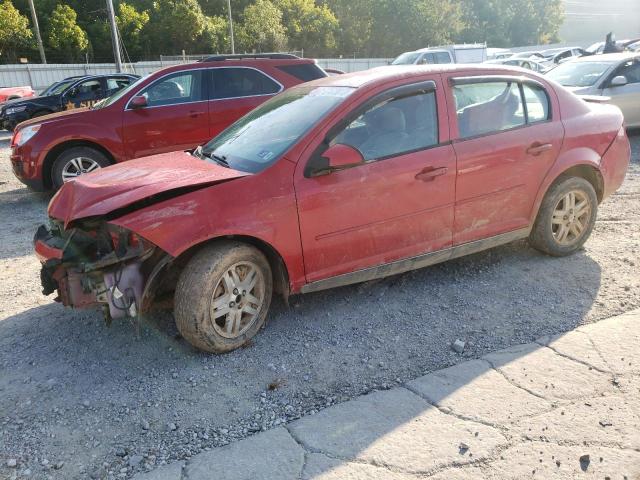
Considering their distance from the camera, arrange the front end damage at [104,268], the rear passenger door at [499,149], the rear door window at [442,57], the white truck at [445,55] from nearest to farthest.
Answer: the front end damage at [104,268] < the rear passenger door at [499,149] < the white truck at [445,55] < the rear door window at [442,57]

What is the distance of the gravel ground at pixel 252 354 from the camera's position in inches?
113

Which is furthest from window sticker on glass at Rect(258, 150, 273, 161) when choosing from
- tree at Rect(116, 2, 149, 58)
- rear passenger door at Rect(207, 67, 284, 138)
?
tree at Rect(116, 2, 149, 58)

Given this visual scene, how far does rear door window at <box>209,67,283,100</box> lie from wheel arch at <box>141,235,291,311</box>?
4848 millimetres

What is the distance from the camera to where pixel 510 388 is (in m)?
3.18

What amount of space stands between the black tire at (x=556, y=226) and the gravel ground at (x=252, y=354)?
129 mm

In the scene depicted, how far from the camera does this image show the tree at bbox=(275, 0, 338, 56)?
46812 mm

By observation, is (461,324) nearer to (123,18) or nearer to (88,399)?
(88,399)

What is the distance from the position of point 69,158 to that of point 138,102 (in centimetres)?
120

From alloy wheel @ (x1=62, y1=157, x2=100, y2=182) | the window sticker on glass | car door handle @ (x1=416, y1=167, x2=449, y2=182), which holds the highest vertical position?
the window sticker on glass

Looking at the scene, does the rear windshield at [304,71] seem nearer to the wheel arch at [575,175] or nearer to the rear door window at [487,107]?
the rear door window at [487,107]

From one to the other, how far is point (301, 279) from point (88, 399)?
1.50m

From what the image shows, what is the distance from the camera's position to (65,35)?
119 ft

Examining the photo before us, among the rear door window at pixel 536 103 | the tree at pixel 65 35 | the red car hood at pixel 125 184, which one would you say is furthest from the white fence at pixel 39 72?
the rear door window at pixel 536 103

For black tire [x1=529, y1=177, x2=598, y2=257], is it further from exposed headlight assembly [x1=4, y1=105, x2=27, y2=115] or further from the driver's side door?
exposed headlight assembly [x1=4, y1=105, x2=27, y2=115]
